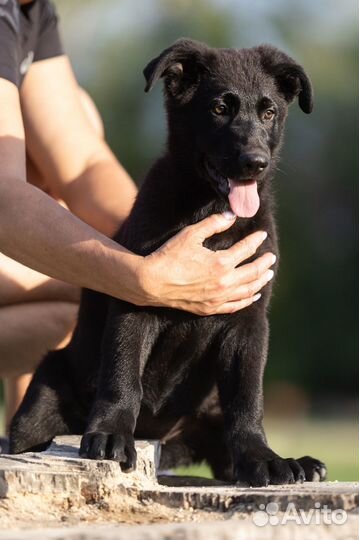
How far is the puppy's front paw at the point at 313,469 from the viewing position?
310 cm

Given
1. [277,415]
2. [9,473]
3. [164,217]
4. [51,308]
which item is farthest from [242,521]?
[277,415]

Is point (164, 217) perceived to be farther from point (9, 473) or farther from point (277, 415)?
point (277, 415)

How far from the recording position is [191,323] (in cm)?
335

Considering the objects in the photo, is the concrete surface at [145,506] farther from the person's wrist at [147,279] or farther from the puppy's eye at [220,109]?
the puppy's eye at [220,109]

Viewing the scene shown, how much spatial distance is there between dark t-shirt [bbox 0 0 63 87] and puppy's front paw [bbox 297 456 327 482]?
172cm

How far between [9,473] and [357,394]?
13407 mm

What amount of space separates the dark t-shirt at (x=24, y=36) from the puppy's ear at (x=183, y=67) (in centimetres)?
64

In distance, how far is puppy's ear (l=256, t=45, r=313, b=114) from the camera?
346 cm

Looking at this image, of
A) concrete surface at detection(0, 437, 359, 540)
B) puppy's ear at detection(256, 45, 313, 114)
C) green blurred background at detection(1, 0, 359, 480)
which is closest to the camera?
concrete surface at detection(0, 437, 359, 540)

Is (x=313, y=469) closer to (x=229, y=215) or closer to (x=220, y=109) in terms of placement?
(x=229, y=215)

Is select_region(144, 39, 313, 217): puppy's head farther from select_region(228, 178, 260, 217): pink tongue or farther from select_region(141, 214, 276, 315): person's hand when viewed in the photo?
select_region(141, 214, 276, 315): person's hand

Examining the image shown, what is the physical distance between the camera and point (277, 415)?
15.3 metres

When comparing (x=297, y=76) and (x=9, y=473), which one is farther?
(x=297, y=76)

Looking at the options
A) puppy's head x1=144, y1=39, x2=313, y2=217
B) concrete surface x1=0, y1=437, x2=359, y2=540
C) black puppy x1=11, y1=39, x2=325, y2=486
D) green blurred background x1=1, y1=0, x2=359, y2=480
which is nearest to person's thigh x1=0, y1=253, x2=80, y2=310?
black puppy x1=11, y1=39, x2=325, y2=486
